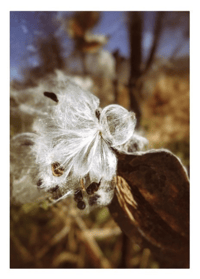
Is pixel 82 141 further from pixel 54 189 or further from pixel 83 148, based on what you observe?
pixel 54 189

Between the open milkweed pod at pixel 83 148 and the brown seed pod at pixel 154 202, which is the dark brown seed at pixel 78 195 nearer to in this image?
the open milkweed pod at pixel 83 148

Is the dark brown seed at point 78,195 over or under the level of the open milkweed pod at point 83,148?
under

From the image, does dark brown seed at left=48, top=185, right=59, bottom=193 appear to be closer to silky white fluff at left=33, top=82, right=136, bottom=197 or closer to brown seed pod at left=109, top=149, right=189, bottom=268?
silky white fluff at left=33, top=82, right=136, bottom=197

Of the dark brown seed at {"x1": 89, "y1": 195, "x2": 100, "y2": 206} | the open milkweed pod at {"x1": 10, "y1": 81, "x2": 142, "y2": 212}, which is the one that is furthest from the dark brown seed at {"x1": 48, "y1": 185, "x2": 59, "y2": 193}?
the dark brown seed at {"x1": 89, "y1": 195, "x2": 100, "y2": 206}

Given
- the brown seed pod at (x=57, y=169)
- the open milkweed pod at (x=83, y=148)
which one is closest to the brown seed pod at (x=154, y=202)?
the open milkweed pod at (x=83, y=148)

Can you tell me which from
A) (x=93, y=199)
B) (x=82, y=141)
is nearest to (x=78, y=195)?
(x=93, y=199)

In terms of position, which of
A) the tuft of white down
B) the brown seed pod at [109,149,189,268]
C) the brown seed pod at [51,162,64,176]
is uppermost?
the tuft of white down

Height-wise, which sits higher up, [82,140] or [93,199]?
[82,140]

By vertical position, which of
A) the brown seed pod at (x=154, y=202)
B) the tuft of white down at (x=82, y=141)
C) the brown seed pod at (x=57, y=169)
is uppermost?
the tuft of white down at (x=82, y=141)

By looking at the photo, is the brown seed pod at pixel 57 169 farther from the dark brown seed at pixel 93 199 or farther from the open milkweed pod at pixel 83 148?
the dark brown seed at pixel 93 199
